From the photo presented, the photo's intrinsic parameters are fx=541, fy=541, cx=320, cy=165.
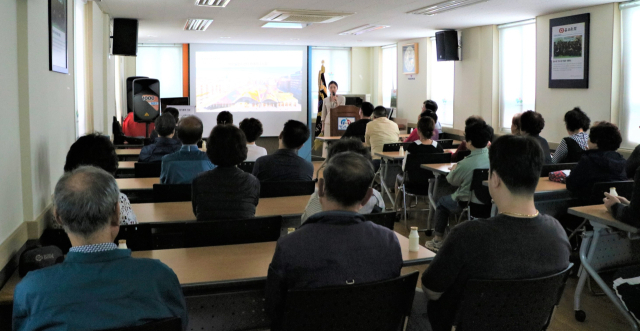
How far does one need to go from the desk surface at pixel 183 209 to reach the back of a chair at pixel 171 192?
9 centimetres

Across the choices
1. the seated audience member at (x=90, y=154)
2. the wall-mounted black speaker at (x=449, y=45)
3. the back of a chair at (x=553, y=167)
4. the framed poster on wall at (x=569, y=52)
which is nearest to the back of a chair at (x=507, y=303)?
the seated audience member at (x=90, y=154)

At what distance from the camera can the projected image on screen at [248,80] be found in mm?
13375

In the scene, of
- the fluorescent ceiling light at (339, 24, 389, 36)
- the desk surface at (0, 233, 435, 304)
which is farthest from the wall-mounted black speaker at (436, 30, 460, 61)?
the desk surface at (0, 233, 435, 304)

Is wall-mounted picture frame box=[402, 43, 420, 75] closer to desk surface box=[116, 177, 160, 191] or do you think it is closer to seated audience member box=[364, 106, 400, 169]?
seated audience member box=[364, 106, 400, 169]

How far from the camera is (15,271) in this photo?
2291mm

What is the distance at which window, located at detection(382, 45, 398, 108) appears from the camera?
13.7 m

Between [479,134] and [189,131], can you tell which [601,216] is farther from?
[189,131]

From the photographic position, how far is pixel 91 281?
1.39 m

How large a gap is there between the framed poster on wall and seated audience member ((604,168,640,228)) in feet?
16.2

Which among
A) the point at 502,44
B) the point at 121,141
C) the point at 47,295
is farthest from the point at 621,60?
the point at 47,295

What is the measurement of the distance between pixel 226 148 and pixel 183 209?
572mm

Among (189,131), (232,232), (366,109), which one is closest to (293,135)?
(189,131)

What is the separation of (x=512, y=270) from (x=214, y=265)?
3.75 feet

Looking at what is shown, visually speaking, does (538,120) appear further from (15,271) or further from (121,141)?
(121,141)
